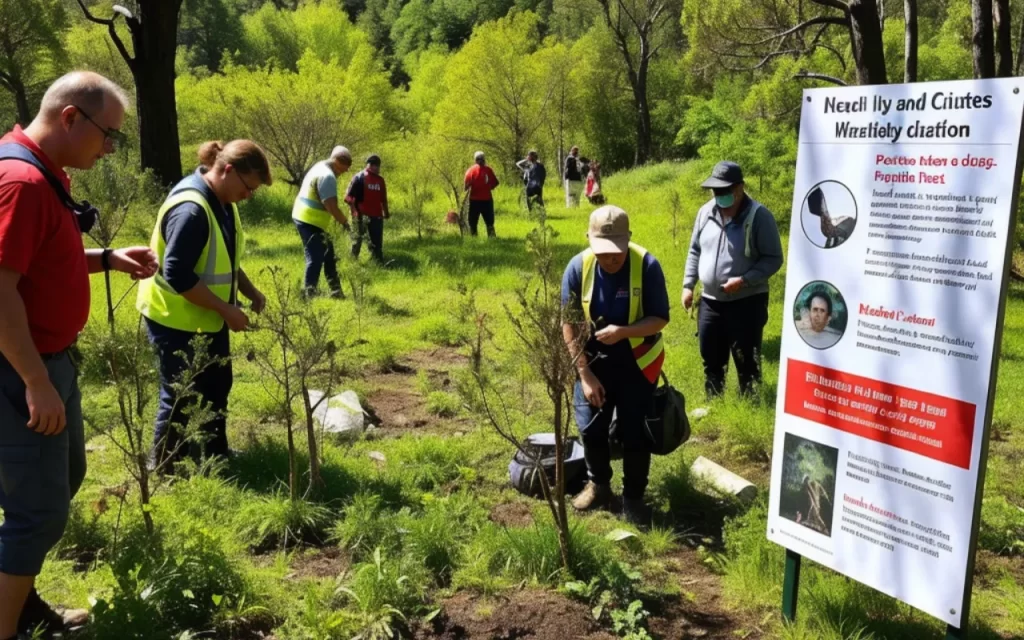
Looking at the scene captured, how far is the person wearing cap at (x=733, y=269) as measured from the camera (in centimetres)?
539

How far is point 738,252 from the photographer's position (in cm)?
546

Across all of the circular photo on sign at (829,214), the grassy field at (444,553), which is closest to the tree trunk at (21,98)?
the grassy field at (444,553)

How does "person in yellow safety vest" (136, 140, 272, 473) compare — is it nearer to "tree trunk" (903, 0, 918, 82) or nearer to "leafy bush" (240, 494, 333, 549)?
"leafy bush" (240, 494, 333, 549)

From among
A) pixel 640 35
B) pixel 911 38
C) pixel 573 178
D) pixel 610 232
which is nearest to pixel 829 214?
pixel 610 232

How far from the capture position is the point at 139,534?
10.9 feet

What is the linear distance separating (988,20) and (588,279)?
8.82m

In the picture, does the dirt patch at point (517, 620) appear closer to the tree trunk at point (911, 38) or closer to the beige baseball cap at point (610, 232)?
the beige baseball cap at point (610, 232)

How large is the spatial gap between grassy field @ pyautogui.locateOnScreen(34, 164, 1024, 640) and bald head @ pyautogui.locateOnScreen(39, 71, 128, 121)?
167cm

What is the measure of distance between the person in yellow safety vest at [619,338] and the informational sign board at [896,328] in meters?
1.00

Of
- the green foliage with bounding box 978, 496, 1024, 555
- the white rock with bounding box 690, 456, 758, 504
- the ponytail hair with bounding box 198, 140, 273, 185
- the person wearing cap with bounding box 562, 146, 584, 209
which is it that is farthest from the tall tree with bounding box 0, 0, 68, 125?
the green foliage with bounding box 978, 496, 1024, 555

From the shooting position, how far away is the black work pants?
18.4 feet

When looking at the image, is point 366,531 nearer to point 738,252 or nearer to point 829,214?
point 829,214

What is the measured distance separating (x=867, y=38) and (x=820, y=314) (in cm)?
669

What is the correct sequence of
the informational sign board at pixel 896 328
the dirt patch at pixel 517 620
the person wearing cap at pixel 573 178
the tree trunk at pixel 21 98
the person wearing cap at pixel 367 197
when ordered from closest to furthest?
1. the informational sign board at pixel 896 328
2. the dirt patch at pixel 517 620
3. the person wearing cap at pixel 367 197
4. the person wearing cap at pixel 573 178
5. the tree trunk at pixel 21 98
